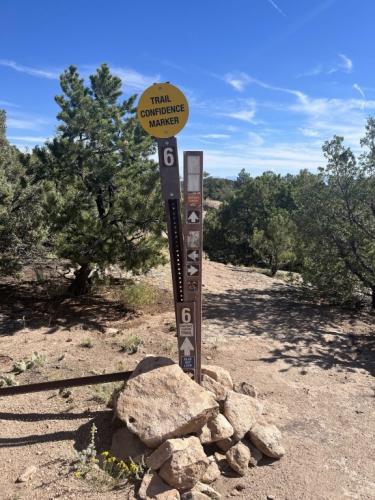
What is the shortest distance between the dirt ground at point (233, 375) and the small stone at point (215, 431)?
1.30ft

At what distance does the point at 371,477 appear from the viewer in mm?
4215

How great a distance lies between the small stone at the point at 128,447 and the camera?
3.95 metres

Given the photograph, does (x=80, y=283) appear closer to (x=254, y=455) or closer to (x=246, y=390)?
(x=246, y=390)

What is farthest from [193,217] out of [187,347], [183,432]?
[183,432]

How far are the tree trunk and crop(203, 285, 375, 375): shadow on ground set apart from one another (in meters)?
2.94

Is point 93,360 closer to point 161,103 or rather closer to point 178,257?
point 178,257

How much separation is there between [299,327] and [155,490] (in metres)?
6.13

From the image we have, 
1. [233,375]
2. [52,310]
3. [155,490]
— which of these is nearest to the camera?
[155,490]

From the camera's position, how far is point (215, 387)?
15.9 ft

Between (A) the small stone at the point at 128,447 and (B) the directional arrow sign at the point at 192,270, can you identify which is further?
(B) the directional arrow sign at the point at 192,270

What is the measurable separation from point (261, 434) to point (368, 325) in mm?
6194

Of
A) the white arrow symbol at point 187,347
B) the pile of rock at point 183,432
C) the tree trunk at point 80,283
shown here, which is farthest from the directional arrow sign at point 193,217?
the tree trunk at point 80,283

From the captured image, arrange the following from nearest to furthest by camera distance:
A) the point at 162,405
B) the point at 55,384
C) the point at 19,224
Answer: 1. the point at 162,405
2. the point at 55,384
3. the point at 19,224

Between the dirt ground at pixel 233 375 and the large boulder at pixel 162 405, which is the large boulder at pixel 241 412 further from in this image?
the dirt ground at pixel 233 375
